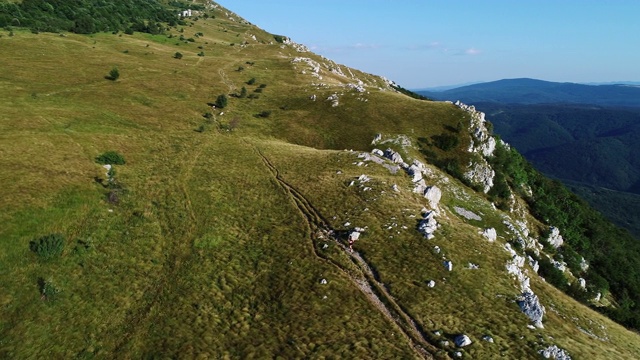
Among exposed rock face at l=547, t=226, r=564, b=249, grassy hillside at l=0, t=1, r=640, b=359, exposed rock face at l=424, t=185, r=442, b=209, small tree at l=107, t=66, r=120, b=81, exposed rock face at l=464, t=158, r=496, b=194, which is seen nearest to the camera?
grassy hillside at l=0, t=1, r=640, b=359

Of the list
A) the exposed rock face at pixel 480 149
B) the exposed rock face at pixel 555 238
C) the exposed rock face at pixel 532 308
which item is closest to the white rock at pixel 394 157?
the exposed rock face at pixel 480 149

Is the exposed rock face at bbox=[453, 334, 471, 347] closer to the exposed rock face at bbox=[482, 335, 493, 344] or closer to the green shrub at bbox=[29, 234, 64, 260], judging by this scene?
the exposed rock face at bbox=[482, 335, 493, 344]

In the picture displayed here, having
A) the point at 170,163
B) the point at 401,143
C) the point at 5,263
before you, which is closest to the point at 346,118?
the point at 401,143

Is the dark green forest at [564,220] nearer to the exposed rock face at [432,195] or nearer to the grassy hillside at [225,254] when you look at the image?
the grassy hillside at [225,254]

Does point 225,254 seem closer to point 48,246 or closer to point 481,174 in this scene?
point 48,246

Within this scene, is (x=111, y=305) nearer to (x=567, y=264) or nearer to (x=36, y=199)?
(x=36, y=199)

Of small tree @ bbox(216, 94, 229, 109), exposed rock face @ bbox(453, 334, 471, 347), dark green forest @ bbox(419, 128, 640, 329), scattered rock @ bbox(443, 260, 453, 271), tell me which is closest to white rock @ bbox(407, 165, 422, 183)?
dark green forest @ bbox(419, 128, 640, 329)

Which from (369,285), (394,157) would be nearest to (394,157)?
(394,157)
